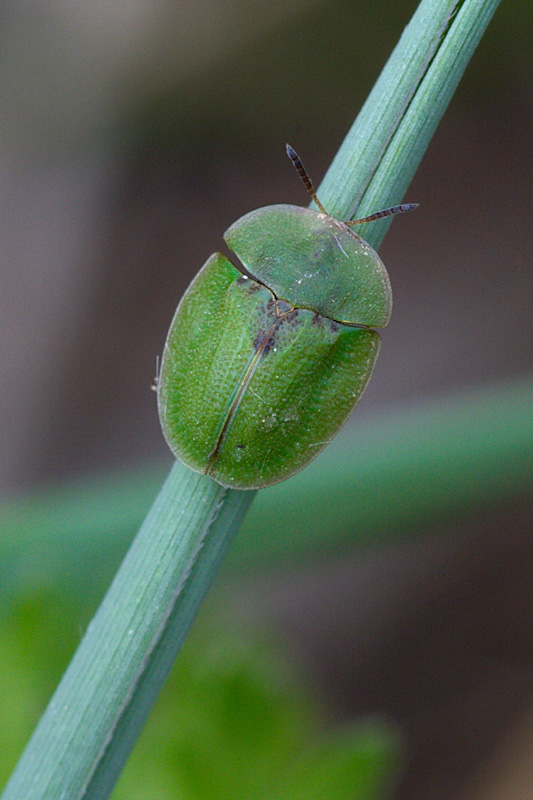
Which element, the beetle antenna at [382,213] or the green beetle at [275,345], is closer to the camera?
the beetle antenna at [382,213]

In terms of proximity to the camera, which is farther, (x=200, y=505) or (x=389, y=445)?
(x=389, y=445)

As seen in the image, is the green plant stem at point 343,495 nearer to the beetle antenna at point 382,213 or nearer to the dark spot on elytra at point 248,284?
the dark spot on elytra at point 248,284

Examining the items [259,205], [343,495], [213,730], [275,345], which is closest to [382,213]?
[275,345]

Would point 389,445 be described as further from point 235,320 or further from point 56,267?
point 56,267

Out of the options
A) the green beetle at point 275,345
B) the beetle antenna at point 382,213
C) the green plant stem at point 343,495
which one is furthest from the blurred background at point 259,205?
the beetle antenna at point 382,213

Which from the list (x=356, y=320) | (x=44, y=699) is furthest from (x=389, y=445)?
(x=44, y=699)

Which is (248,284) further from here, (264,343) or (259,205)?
(259,205)

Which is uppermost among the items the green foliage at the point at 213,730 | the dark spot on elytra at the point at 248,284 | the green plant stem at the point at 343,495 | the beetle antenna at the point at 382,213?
the beetle antenna at the point at 382,213
